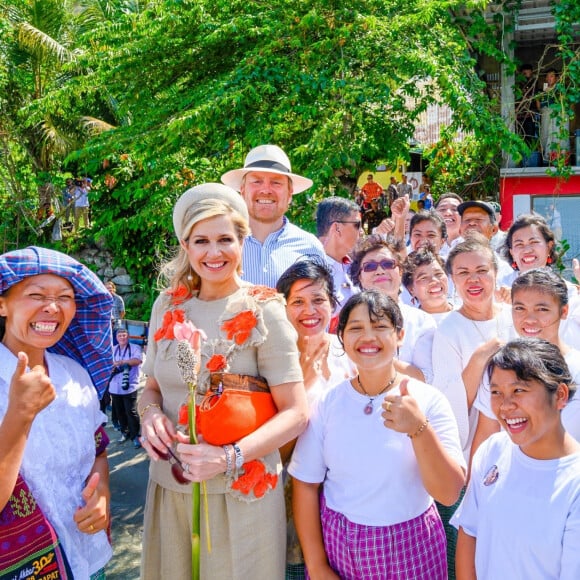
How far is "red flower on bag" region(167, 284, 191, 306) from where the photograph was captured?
2.27 metres

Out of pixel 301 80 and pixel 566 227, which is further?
pixel 566 227

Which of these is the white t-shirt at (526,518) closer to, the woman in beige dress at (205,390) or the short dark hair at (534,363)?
the short dark hair at (534,363)

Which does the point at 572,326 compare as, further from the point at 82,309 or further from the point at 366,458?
the point at 82,309

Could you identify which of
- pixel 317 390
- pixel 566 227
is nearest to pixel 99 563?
pixel 317 390

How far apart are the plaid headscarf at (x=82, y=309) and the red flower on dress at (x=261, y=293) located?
1.70 feet

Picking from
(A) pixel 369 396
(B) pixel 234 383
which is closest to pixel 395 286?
(A) pixel 369 396

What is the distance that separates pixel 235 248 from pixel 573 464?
51.0 inches

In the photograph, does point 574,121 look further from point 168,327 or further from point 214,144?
point 168,327

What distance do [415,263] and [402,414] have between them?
5.75ft

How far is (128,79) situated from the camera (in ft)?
25.1

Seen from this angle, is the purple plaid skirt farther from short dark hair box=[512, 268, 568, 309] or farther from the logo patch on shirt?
short dark hair box=[512, 268, 568, 309]

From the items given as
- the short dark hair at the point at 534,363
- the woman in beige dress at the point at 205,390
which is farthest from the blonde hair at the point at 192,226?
the short dark hair at the point at 534,363

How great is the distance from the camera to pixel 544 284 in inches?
103

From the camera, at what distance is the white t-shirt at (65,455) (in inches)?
75.7
